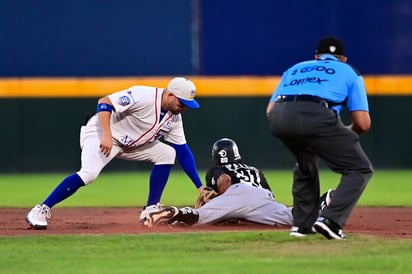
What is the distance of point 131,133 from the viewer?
32.7 ft

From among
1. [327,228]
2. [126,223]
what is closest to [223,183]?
[126,223]

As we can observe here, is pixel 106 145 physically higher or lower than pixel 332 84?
lower

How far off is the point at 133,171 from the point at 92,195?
3549 millimetres

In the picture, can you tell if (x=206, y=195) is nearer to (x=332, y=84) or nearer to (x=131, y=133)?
(x=131, y=133)

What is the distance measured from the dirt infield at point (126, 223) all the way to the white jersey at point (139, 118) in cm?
77

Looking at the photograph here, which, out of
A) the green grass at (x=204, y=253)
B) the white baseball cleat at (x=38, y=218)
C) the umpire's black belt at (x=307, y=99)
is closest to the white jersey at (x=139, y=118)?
the white baseball cleat at (x=38, y=218)

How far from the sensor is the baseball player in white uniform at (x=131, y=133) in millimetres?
9602

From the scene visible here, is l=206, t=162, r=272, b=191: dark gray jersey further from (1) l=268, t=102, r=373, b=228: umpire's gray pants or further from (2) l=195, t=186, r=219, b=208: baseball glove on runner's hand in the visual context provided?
(1) l=268, t=102, r=373, b=228: umpire's gray pants

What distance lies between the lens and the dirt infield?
30.8 ft

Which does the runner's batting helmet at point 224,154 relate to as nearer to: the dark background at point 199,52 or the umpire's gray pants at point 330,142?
the umpire's gray pants at point 330,142

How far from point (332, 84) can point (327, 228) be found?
1031 millimetres

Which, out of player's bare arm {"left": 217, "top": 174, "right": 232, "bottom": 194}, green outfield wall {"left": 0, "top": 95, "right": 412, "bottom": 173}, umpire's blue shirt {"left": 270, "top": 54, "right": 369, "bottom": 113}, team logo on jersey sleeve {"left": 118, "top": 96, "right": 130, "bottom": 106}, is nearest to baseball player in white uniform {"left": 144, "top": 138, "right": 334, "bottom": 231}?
player's bare arm {"left": 217, "top": 174, "right": 232, "bottom": 194}

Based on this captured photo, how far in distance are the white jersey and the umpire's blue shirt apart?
1.80 m

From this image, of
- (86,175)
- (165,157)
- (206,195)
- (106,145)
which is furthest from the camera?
(165,157)
